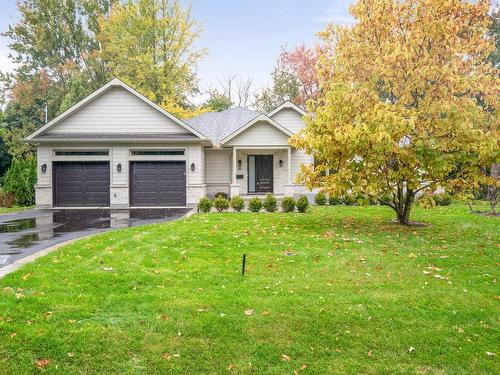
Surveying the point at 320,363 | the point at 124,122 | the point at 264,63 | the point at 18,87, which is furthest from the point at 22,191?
the point at 264,63

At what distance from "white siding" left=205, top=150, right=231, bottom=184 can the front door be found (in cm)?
135

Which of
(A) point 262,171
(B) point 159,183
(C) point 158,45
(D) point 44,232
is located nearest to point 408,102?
(D) point 44,232

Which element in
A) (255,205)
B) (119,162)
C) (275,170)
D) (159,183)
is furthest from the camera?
(275,170)

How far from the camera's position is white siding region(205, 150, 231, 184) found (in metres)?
20.1

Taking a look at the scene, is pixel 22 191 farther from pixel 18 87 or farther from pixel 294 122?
pixel 18 87

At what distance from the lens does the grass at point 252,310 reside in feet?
12.0

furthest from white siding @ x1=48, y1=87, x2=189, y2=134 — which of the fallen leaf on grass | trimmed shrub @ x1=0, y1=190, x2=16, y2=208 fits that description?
the fallen leaf on grass

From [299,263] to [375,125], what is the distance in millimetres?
4319

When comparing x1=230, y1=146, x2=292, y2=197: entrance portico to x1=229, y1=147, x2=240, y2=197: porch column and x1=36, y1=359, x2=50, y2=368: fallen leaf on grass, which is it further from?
x1=36, y1=359, x2=50, y2=368: fallen leaf on grass

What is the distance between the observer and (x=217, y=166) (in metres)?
20.2

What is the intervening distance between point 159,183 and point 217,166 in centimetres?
360

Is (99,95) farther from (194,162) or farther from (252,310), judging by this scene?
(252,310)

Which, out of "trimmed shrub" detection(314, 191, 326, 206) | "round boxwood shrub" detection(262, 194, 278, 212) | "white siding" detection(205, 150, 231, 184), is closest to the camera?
"round boxwood shrub" detection(262, 194, 278, 212)

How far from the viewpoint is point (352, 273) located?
6035 millimetres
